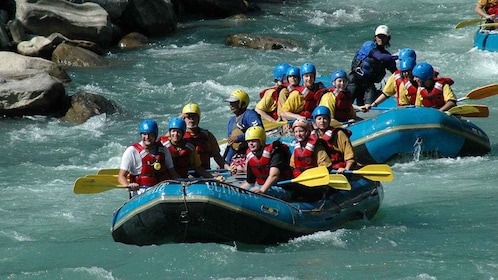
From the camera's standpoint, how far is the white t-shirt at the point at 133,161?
9.11 metres

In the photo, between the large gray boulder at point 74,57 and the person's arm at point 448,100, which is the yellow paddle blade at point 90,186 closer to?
the person's arm at point 448,100

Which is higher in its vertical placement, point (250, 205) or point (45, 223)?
point (250, 205)

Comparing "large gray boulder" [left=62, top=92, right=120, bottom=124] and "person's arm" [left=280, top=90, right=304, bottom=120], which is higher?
"person's arm" [left=280, top=90, right=304, bottom=120]

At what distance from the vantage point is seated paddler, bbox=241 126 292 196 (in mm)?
9100

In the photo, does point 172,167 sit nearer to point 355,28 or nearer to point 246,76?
point 246,76

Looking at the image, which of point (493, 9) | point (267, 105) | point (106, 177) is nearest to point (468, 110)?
point (267, 105)

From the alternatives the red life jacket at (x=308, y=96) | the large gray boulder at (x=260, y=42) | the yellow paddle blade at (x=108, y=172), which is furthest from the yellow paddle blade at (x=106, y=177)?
the large gray boulder at (x=260, y=42)

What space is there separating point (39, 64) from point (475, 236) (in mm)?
9773

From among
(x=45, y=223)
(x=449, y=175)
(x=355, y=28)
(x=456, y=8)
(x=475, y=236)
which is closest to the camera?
(x=475, y=236)

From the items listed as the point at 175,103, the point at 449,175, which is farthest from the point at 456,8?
the point at 449,175

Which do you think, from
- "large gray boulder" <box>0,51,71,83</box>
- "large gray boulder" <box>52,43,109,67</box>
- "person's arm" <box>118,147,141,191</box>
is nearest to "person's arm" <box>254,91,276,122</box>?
"person's arm" <box>118,147,141,191</box>

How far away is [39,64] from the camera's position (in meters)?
17.0

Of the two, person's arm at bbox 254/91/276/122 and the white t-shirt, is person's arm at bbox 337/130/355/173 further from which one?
person's arm at bbox 254/91/276/122

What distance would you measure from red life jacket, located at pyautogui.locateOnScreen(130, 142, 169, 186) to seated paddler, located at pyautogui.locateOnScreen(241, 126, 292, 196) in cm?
77
